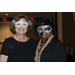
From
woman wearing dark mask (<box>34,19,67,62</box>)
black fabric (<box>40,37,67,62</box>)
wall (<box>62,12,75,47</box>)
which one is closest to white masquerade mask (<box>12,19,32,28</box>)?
woman wearing dark mask (<box>34,19,67,62</box>)

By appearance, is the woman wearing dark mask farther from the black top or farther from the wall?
the wall

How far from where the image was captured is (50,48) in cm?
175

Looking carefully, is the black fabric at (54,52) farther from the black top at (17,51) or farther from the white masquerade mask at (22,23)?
the white masquerade mask at (22,23)

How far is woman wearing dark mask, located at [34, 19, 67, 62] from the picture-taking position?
5.49ft

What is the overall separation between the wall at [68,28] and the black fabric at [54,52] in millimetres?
3546

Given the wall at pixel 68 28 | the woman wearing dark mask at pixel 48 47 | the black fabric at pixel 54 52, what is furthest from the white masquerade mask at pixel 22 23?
the wall at pixel 68 28

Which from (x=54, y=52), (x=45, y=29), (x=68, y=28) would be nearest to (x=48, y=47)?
(x=54, y=52)

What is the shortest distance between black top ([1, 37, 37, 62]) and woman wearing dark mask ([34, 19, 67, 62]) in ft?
0.36

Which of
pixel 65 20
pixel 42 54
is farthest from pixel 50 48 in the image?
pixel 65 20

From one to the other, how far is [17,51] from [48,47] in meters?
0.42

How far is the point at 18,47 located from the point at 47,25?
1.59 feet

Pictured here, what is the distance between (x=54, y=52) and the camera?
1.70 m

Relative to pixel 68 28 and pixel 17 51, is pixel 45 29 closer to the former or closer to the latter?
pixel 17 51

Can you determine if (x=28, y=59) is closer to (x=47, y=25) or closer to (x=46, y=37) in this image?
(x=46, y=37)
